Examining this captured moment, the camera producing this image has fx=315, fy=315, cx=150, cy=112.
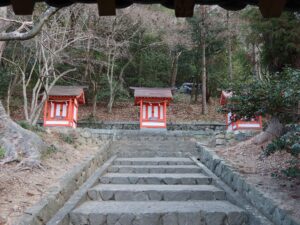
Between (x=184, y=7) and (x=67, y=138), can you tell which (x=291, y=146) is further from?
(x=67, y=138)

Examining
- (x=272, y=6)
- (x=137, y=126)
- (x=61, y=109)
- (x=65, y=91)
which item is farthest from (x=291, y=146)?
(x=137, y=126)

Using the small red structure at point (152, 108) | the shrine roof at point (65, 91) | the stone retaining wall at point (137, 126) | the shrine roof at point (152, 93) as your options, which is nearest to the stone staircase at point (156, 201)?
the shrine roof at point (65, 91)

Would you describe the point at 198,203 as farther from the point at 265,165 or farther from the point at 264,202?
the point at 265,165

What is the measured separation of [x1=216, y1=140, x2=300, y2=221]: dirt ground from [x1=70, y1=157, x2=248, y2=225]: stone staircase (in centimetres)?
59

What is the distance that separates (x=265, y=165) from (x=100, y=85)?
17.7 m

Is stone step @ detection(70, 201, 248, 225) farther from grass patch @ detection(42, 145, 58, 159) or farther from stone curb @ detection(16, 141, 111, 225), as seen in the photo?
grass patch @ detection(42, 145, 58, 159)

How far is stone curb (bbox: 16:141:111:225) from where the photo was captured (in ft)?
12.3

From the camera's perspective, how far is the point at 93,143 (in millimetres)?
10242

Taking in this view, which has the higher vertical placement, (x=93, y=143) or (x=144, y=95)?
(x=144, y=95)

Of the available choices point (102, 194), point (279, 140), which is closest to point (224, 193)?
point (279, 140)

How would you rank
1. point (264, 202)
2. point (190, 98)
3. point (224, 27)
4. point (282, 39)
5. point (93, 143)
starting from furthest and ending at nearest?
point (190, 98) < point (224, 27) < point (93, 143) < point (282, 39) < point (264, 202)

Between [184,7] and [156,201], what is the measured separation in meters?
3.71

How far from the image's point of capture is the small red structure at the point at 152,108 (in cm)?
1736

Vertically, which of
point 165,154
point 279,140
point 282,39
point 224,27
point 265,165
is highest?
point 224,27
